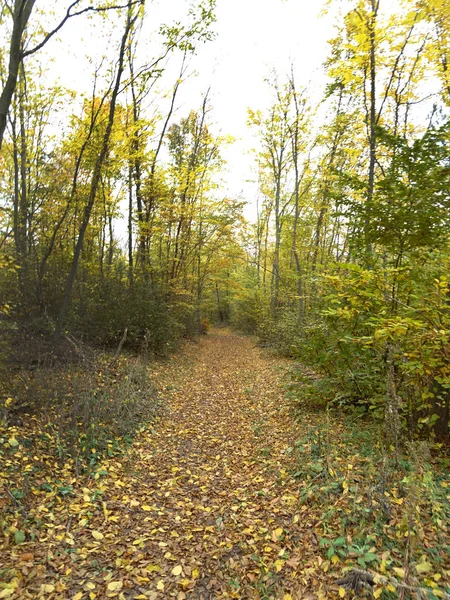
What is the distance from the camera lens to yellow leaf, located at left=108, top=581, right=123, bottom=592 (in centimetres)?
→ 266

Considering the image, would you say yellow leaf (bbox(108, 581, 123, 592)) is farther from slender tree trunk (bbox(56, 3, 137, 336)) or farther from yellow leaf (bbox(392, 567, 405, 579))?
slender tree trunk (bbox(56, 3, 137, 336))

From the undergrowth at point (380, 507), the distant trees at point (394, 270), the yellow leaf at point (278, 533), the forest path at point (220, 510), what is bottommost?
the forest path at point (220, 510)

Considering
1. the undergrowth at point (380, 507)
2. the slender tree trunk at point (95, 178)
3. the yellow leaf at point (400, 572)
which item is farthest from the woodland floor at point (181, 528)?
the slender tree trunk at point (95, 178)

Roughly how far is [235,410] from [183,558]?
13.6ft

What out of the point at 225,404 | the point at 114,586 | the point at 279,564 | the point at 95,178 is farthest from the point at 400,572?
the point at 95,178

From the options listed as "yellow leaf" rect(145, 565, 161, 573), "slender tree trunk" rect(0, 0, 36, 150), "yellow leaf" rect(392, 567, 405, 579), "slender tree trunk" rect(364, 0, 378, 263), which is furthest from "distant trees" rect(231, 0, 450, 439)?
"slender tree trunk" rect(0, 0, 36, 150)

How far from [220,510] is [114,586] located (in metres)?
1.33

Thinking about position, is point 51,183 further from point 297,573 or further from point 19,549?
point 297,573

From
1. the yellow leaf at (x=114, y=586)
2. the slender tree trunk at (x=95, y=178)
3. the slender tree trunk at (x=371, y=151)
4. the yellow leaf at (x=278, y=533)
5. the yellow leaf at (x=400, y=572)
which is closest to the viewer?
the yellow leaf at (x=400, y=572)

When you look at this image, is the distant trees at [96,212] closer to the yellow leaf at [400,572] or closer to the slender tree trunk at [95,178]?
the slender tree trunk at [95,178]

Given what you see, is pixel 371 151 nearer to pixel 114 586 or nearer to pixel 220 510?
pixel 220 510

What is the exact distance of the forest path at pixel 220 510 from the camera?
274 cm

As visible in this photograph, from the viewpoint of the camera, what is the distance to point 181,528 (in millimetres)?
3457

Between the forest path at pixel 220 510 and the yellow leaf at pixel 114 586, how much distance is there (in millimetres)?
98
